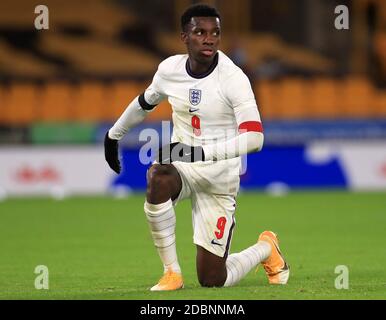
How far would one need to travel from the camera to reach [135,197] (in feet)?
57.0

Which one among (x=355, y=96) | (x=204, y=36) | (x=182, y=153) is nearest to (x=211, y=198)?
(x=182, y=153)

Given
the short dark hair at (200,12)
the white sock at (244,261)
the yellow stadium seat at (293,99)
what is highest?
the short dark hair at (200,12)

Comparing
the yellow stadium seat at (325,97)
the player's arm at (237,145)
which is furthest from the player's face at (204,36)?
the yellow stadium seat at (325,97)

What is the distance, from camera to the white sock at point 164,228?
7.34m

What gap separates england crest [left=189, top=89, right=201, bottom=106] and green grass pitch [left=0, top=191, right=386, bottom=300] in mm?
1344

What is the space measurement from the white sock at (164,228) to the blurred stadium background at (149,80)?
10.4 meters

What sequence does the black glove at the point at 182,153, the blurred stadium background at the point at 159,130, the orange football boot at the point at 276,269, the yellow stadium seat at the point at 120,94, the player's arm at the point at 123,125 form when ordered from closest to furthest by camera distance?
the black glove at the point at 182,153 < the orange football boot at the point at 276,269 < the player's arm at the point at 123,125 < the blurred stadium background at the point at 159,130 < the yellow stadium seat at the point at 120,94

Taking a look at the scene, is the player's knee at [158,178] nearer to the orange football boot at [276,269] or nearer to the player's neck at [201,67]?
the player's neck at [201,67]

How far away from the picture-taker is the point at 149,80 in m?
20.7

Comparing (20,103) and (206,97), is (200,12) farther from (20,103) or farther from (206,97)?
(20,103)

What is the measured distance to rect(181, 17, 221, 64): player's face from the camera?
7344 mm

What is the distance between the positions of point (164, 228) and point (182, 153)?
67cm

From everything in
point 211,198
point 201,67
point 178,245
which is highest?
point 201,67
